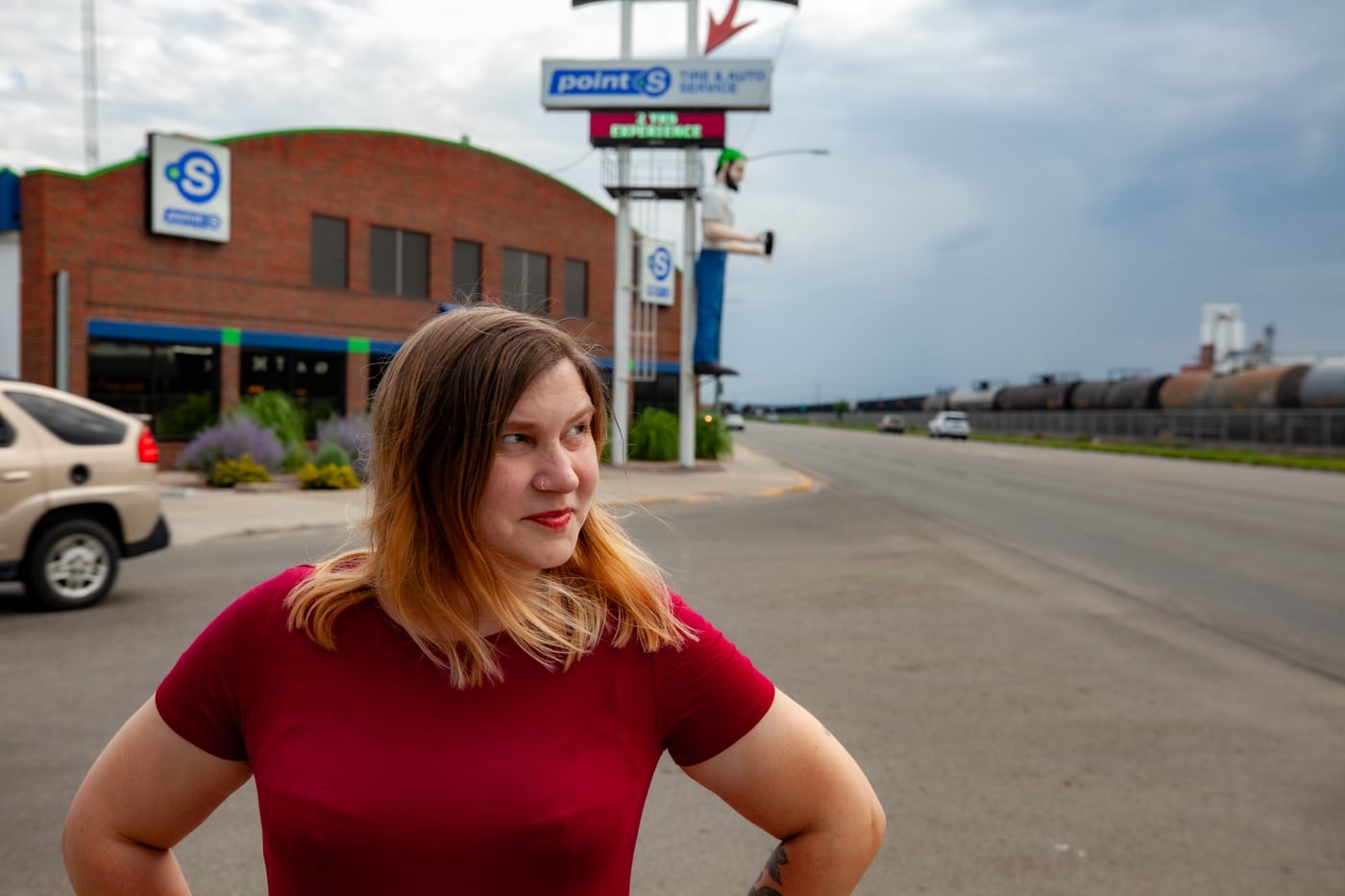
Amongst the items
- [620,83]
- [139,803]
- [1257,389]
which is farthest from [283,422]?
[1257,389]

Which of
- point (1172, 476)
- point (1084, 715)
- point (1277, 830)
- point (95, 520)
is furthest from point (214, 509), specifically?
point (1172, 476)

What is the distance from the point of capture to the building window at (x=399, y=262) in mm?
30031

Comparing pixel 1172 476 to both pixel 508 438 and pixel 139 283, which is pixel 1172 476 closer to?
pixel 139 283

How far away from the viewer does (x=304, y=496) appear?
18.2 m

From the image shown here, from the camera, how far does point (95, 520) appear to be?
28.0ft

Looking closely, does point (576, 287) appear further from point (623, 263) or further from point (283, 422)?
point (283, 422)

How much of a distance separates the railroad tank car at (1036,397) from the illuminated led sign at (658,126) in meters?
34.3

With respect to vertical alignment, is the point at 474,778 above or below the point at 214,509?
above

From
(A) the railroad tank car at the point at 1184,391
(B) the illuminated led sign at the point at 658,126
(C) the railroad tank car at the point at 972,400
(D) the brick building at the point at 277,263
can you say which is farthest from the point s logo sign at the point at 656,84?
(C) the railroad tank car at the point at 972,400

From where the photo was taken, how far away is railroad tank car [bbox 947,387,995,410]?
6612 cm

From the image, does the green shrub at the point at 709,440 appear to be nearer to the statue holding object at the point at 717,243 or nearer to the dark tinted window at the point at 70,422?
the statue holding object at the point at 717,243

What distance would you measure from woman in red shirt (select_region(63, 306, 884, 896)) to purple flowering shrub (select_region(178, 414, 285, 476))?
20099mm

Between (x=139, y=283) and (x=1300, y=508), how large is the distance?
911 inches

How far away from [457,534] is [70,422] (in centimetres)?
787
